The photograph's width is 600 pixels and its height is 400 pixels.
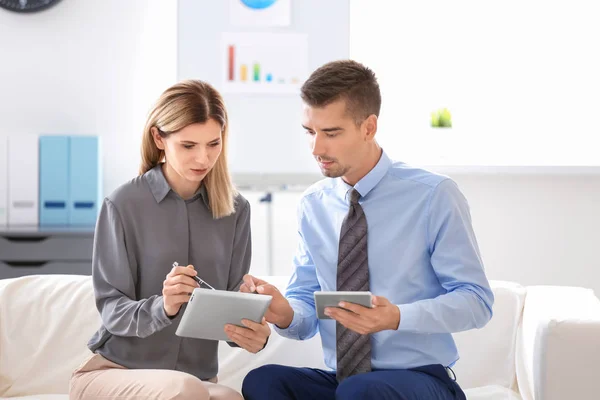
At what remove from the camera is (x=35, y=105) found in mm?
4316

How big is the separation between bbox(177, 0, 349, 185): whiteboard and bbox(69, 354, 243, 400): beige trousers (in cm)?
211

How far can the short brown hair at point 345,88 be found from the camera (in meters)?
2.06

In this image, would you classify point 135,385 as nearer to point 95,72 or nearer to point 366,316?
point 366,316

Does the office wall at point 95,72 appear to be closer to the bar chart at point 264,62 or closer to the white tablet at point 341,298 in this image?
the bar chart at point 264,62

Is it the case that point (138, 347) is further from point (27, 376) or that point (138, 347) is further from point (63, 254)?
point (63, 254)

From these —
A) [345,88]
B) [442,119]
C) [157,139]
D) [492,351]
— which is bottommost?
[492,351]

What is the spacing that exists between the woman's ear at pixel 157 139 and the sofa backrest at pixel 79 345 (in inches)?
24.6

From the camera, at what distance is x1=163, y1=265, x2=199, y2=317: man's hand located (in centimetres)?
184

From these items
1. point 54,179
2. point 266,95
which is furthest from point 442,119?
point 54,179

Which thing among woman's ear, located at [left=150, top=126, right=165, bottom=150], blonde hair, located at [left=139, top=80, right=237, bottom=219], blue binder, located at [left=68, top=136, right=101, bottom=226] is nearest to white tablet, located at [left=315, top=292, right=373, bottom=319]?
blonde hair, located at [left=139, top=80, right=237, bottom=219]

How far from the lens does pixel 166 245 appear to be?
2.05 meters

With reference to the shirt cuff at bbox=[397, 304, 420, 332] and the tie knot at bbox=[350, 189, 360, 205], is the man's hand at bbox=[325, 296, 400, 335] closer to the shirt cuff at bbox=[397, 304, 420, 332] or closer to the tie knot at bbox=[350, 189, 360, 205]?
the shirt cuff at bbox=[397, 304, 420, 332]

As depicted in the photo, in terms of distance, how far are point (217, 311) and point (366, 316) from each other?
323mm

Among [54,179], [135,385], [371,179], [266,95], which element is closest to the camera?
[135,385]
